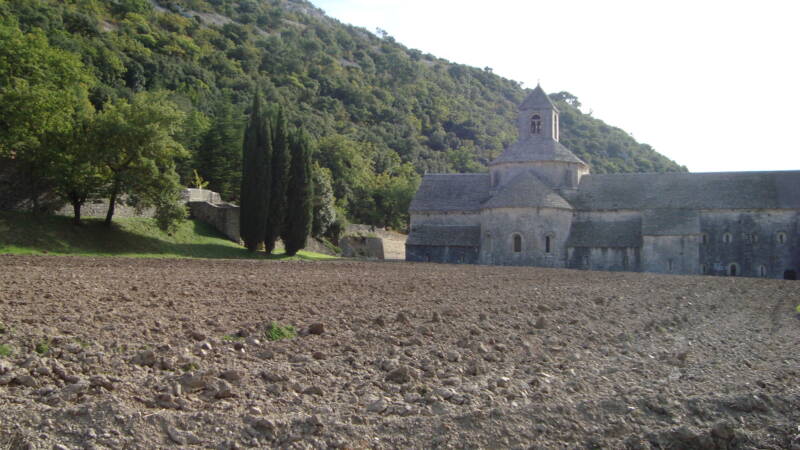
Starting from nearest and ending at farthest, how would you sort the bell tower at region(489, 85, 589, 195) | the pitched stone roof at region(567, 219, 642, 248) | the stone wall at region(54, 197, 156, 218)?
the stone wall at region(54, 197, 156, 218) < the pitched stone roof at region(567, 219, 642, 248) < the bell tower at region(489, 85, 589, 195)

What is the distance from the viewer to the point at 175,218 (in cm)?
4100

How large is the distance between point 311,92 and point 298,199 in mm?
77233

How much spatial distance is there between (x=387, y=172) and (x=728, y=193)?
163 feet

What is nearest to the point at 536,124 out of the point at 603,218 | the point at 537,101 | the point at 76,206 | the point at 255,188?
the point at 537,101

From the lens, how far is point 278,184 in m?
47.5

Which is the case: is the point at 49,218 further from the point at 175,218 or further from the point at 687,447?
the point at 687,447

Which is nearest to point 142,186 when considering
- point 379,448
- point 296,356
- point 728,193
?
point 296,356

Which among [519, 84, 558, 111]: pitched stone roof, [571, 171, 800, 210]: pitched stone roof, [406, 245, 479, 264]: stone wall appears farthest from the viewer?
[519, 84, 558, 111]: pitched stone roof

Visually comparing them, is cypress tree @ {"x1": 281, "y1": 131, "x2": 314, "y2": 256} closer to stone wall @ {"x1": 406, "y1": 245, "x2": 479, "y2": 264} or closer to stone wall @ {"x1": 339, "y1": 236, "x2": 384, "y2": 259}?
stone wall @ {"x1": 406, "y1": 245, "x2": 479, "y2": 264}

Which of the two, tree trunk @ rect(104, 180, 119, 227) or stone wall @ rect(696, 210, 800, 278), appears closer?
tree trunk @ rect(104, 180, 119, 227)

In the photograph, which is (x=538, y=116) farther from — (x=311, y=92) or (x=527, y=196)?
(x=311, y=92)

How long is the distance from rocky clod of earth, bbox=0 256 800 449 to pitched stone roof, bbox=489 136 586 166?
3725cm

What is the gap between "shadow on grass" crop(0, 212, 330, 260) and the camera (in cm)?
3509

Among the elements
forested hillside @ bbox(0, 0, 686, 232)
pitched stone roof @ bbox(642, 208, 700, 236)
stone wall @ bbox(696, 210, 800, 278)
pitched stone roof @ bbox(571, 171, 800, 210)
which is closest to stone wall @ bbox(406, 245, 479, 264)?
pitched stone roof @ bbox(571, 171, 800, 210)
